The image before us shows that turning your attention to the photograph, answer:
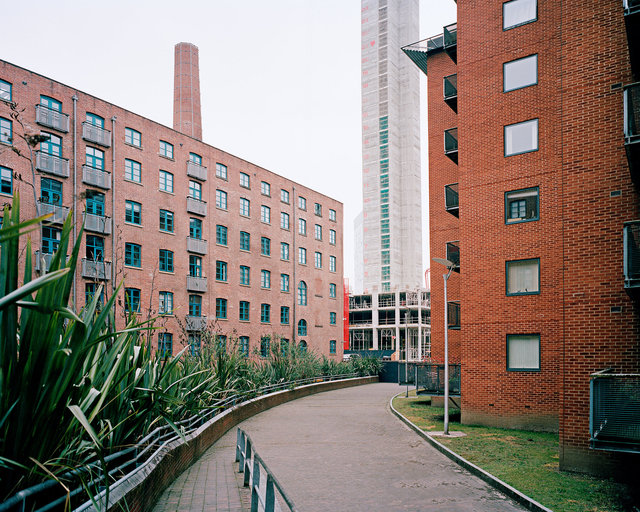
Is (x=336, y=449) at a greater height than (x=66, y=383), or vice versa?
(x=66, y=383)

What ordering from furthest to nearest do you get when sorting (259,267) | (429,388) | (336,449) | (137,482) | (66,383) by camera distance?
(259,267) < (429,388) < (336,449) < (137,482) < (66,383)

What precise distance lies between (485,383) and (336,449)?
21.9ft

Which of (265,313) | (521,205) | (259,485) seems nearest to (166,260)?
(265,313)

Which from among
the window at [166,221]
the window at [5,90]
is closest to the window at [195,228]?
the window at [166,221]

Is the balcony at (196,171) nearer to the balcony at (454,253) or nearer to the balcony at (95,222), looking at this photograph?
the balcony at (95,222)

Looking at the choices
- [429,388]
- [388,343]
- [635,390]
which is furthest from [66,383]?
[388,343]

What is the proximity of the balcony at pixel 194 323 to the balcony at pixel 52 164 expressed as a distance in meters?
12.4

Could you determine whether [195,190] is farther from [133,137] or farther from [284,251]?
[284,251]

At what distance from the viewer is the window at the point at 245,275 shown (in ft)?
153

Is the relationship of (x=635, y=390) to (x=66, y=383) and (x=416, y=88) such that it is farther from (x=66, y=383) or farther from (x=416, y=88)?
(x=416, y=88)

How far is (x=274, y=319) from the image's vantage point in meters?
49.5

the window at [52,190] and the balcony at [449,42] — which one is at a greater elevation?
the balcony at [449,42]

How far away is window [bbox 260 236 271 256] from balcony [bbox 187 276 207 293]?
807 centimetres

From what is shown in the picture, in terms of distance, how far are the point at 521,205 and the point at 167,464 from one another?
14.4 m
